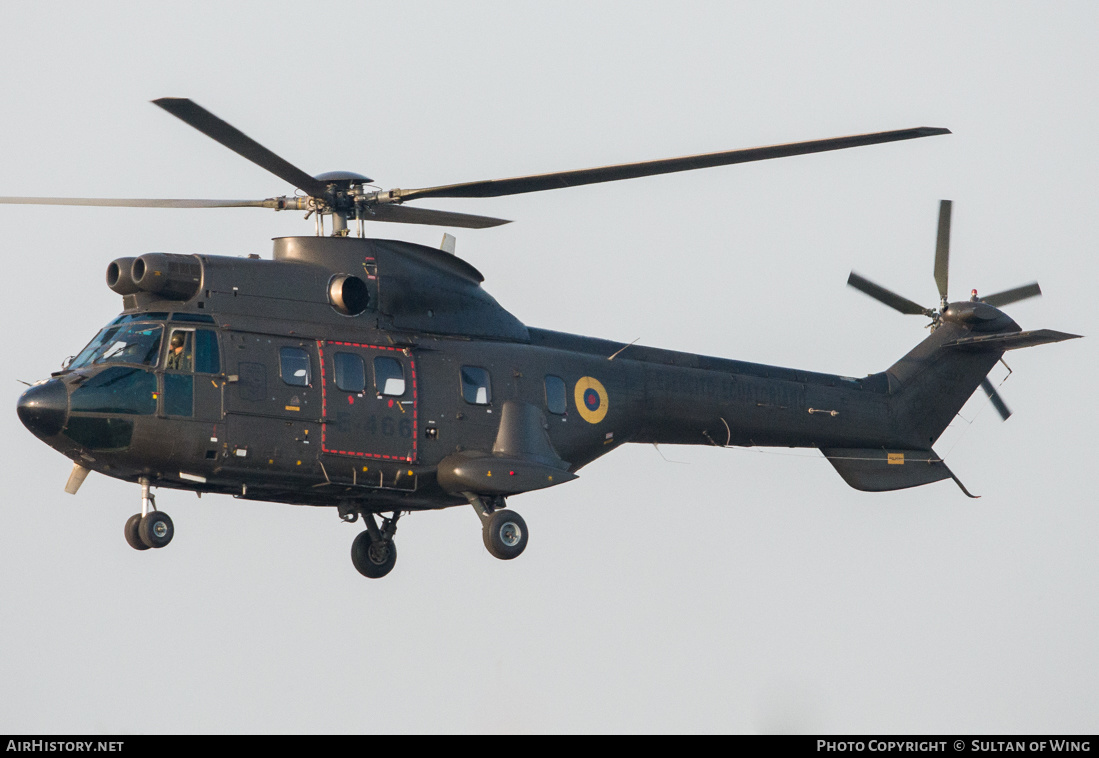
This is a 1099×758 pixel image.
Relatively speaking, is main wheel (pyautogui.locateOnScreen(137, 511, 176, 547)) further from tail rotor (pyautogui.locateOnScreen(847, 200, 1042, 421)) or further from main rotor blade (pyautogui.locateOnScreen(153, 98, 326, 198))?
tail rotor (pyautogui.locateOnScreen(847, 200, 1042, 421))

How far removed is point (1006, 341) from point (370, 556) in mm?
12040

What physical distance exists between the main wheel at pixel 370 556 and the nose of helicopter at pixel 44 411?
18.7 ft

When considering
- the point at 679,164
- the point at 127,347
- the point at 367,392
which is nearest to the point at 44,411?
the point at 127,347

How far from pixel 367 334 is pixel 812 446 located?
8.57 meters

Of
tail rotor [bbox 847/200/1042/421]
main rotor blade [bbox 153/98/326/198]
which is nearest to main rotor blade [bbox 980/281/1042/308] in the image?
tail rotor [bbox 847/200/1042/421]

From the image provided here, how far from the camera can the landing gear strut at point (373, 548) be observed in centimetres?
2445

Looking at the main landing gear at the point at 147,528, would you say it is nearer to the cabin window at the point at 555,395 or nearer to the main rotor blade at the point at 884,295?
the cabin window at the point at 555,395

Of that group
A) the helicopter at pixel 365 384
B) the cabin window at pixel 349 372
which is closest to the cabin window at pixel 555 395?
the helicopter at pixel 365 384

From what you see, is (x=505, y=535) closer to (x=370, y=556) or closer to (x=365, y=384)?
(x=370, y=556)

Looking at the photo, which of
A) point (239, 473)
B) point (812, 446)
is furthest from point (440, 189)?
point (812, 446)

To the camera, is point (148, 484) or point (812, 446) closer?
point (148, 484)

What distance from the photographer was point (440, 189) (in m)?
22.1

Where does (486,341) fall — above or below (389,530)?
above
